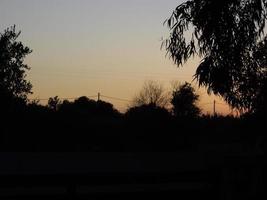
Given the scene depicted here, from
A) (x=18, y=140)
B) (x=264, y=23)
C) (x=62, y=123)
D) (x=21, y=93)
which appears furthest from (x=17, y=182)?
(x=21, y=93)

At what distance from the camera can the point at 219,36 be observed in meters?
10.7

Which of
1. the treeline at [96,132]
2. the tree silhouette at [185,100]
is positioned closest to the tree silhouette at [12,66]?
the treeline at [96,132]

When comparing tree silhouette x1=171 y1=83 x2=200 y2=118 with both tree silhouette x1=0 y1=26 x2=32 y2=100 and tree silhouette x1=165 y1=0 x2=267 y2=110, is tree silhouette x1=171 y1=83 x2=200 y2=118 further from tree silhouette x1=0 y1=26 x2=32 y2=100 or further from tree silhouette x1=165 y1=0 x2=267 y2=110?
tree silhouette x1=165 y1=0 x2=267 y2=110

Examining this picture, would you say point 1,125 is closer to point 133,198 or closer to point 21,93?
point 21,93

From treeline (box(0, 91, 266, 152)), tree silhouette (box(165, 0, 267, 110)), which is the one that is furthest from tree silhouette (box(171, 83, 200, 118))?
tree silhouette (box(165, 0, 267, 110))

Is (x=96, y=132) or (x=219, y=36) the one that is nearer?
(x=219, y=36)

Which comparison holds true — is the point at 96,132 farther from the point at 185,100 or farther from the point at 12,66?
the point at 185,100

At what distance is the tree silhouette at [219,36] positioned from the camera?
35.0ft

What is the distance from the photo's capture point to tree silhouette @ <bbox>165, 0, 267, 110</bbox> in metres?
10.7

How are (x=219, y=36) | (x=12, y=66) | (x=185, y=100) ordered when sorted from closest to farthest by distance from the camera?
1. (x=219, y=36)
2. (x=12, y=66)
3. (x=185, y=100)

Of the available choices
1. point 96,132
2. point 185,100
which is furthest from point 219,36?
point 185,100

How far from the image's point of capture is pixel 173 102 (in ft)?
265

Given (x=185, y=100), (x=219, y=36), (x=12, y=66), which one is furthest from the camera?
(x=185, y=100)

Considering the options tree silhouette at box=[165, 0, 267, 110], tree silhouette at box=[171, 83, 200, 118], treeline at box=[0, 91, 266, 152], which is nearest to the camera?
tree silhouette at box=[165, 0, 267, 110]
